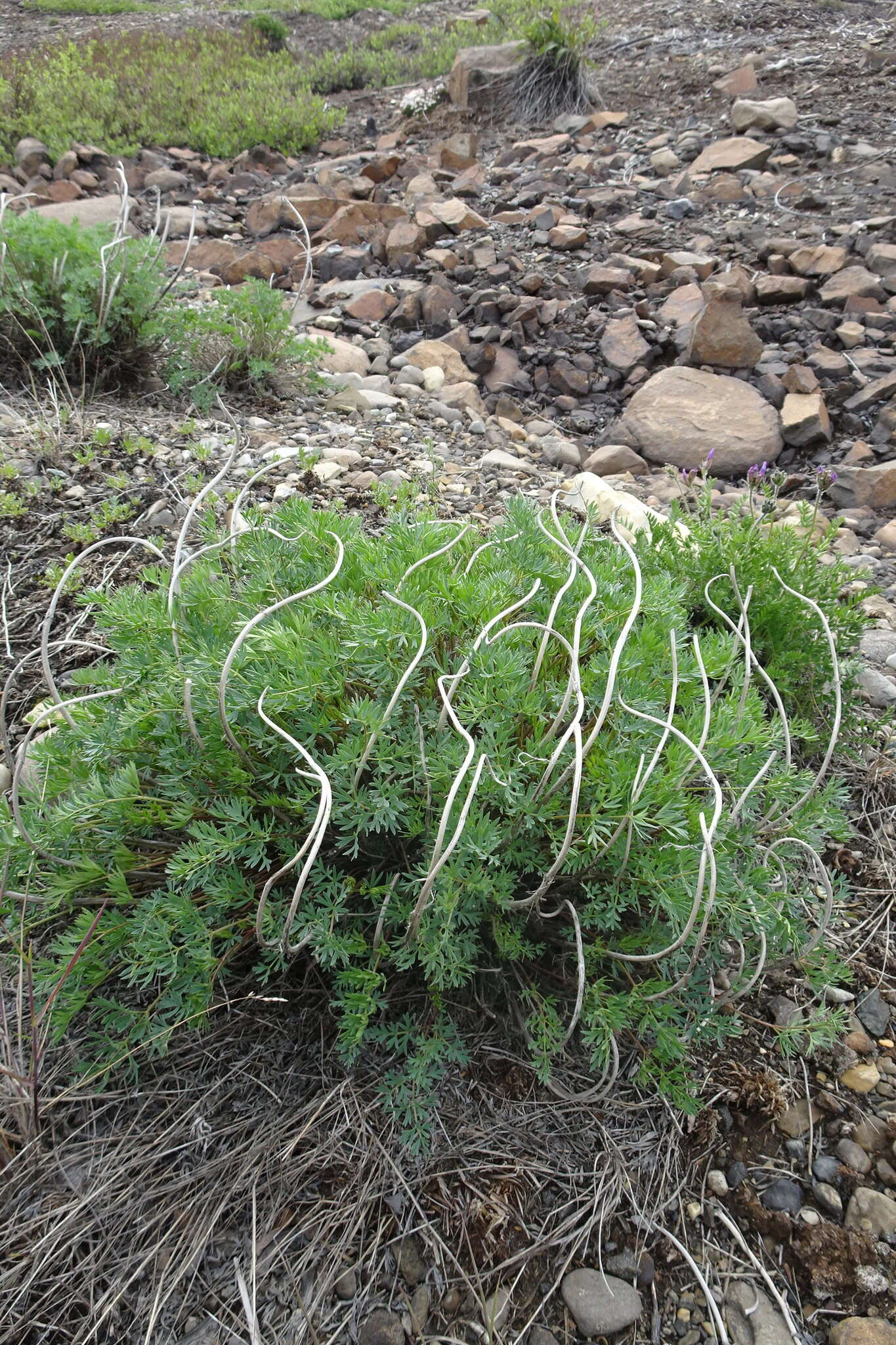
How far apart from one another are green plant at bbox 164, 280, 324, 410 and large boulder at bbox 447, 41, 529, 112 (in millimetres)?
6083

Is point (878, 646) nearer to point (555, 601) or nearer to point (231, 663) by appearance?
point (555, 601)

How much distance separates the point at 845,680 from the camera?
229 centimetres

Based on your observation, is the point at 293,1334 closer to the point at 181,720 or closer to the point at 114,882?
the point at 114,882

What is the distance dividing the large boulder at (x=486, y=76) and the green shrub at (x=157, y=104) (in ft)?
4.46

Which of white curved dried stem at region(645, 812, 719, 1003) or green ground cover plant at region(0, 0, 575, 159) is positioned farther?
green ground cover plant at region(0, 0, 575, 159)

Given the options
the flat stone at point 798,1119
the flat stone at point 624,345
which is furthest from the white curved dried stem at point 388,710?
the flat stone at point 624,345

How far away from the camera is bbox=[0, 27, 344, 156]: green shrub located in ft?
27.1

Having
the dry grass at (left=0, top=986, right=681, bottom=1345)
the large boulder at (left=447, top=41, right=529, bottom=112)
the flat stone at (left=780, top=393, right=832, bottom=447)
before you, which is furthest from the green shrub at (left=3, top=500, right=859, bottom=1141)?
the large boulder at (left=447, top=41, right=529, bottom=112)

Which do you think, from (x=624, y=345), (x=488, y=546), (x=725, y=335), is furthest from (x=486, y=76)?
(x=488, y=546)

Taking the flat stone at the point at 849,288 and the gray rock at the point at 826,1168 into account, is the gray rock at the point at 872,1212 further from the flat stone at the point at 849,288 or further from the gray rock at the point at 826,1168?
the flat stone at the point at 849,288

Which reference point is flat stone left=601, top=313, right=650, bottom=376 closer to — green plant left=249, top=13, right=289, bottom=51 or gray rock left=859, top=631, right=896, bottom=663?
gray rock left=859, top=631, right=896, bottom=663

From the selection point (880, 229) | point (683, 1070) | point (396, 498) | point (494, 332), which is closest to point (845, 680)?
point (683, 1070)

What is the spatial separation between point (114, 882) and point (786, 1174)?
1.42 metres

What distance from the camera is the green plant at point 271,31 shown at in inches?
445
